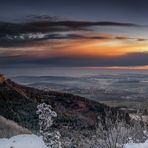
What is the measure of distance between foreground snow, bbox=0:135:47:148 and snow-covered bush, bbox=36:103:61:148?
4.89 metres

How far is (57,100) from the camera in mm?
41312

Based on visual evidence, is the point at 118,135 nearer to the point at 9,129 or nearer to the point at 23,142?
the point at 23,142

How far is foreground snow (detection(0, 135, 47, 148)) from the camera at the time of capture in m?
25.7

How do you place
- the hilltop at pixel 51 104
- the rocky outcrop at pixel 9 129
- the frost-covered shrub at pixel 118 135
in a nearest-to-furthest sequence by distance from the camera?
the frost-covered shrub at pixel 118 135
the rocky outcrop at pixel 9 129
the hilltop at pixel 51 104

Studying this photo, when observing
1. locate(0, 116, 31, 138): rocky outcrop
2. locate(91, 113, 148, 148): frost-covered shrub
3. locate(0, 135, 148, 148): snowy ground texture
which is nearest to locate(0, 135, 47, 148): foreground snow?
locate(0, 135, 148, 148): snowy ground texture

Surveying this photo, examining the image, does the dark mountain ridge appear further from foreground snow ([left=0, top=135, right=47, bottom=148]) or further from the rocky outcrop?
foreground snow ([left=0, top=135, right=47, bottom=148])

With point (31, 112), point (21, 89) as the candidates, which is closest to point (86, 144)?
point (31, 112)

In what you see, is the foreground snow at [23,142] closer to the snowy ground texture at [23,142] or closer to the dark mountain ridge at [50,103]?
the snowy ground texture at [23,142]

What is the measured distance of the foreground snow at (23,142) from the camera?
2567 cm

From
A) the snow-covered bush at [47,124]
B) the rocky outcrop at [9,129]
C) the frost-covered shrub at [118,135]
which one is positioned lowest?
the rocky outcrop at [9,129]

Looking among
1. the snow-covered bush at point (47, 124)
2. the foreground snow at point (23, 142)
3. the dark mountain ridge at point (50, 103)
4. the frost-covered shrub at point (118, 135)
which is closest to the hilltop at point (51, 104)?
the dark mountain ridge at point (50, 103)

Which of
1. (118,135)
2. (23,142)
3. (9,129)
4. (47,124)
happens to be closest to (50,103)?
(9,129)

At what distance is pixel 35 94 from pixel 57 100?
224 cm

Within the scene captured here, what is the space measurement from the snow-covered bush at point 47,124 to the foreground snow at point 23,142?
4886mm
